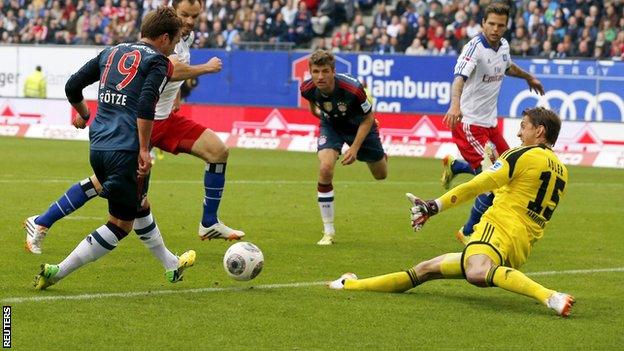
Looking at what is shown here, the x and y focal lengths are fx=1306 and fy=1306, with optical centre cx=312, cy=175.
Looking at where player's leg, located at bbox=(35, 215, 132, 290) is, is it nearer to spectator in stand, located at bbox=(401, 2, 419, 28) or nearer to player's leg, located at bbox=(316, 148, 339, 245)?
player's leg, located at bbox=(316, 148, 339, 245)

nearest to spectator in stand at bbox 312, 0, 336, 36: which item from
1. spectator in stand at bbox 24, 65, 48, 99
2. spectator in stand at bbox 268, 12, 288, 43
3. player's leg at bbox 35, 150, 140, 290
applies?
spectator in stand at bbox 268, 12, 288, 43

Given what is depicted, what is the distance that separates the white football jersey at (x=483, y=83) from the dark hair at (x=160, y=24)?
481 centimetres

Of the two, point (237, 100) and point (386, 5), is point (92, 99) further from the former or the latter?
point (386, 5)

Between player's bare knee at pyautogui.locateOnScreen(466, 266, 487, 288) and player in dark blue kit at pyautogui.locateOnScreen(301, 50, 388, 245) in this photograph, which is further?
player in dark blue kit at pyautogui.locateOnScreen(301, 50, 388, 245)

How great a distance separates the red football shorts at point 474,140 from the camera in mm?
13508

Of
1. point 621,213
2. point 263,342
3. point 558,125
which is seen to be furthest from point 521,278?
point 621,213

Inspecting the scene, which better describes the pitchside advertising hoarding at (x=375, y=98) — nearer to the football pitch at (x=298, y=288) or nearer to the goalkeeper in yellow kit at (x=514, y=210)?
the football pitch at (x=298, y=288)

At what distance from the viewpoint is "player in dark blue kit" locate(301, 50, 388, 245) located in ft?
42.5

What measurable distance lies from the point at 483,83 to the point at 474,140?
0.61 metres

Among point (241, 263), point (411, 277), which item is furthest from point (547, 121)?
point (241, 263)

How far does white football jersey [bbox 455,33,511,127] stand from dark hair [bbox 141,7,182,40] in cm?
481

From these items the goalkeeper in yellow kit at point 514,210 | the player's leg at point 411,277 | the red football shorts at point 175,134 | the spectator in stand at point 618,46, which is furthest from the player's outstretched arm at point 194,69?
the spectator in stand at point 618,46

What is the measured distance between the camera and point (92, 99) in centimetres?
3394

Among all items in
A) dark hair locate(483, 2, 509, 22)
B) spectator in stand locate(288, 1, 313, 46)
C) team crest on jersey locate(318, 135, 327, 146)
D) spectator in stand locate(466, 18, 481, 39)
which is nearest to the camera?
dark hair locate(483, 2, 509, 22)
